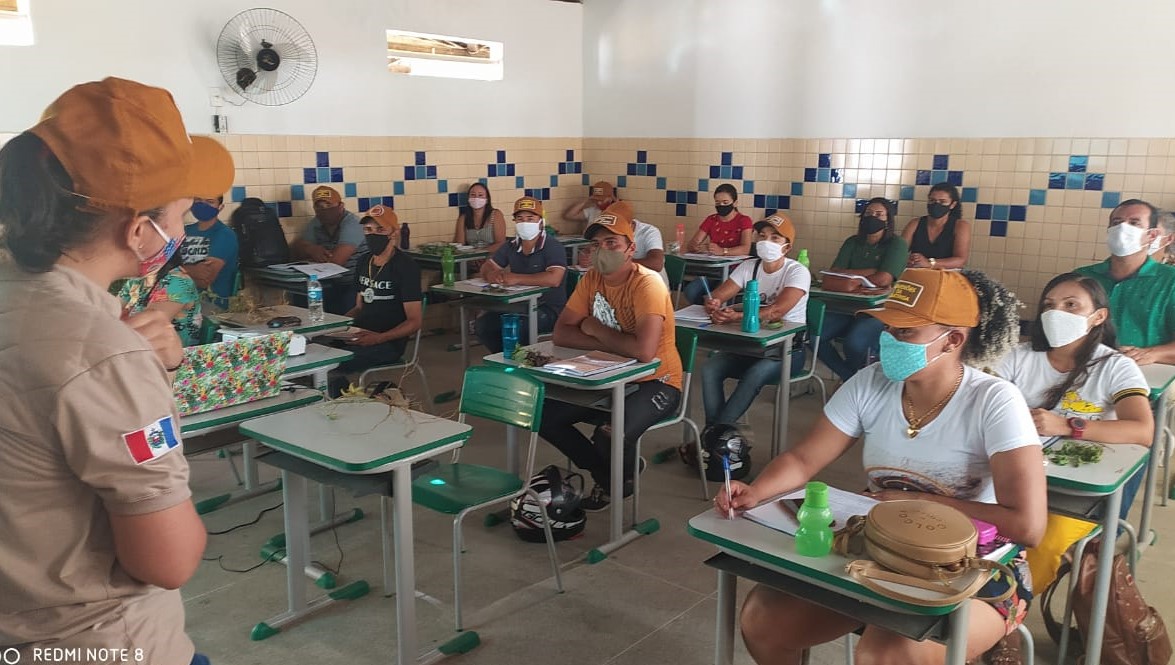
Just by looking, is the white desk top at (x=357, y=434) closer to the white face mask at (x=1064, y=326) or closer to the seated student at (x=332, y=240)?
the white face mask at (x=1064, y=326)

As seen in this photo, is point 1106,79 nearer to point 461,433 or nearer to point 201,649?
point 461,433

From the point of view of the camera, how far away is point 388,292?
486 centimetres

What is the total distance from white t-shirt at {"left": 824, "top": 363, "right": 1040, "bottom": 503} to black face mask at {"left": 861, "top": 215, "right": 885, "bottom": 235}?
389 cm

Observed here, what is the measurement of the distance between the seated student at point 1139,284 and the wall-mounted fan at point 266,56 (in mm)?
5375

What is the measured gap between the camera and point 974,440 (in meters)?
2.13

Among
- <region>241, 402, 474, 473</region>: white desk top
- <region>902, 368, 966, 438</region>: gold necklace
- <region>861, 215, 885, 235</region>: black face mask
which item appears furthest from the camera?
<region>861, 215, 885, 235</region>: black face mask

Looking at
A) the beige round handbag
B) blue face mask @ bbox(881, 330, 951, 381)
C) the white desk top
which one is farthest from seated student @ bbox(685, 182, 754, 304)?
the beige round handbag

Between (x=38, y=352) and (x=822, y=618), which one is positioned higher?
(x=38, y=352)

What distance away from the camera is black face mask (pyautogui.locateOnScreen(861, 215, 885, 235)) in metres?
5.98

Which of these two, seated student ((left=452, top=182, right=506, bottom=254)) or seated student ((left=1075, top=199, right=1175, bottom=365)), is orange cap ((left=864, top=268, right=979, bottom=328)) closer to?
seated student ((left=1075, top=199, right=1175, bottom=365))

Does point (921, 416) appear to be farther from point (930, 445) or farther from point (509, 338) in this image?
point (509, 338)

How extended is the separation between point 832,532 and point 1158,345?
292cm

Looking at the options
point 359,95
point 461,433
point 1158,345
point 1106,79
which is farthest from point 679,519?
point 359,95

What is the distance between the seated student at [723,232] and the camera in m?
7.06
